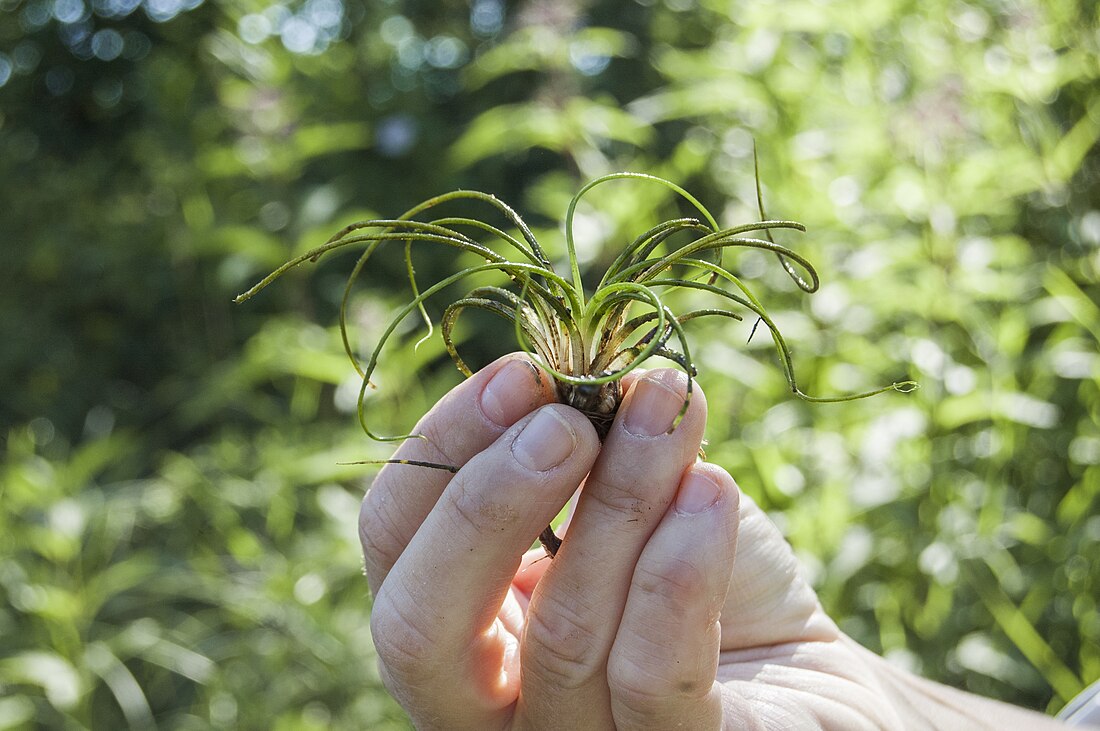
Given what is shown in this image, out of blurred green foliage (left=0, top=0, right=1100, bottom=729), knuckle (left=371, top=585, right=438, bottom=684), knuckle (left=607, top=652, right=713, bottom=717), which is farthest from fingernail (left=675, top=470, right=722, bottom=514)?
blurred green foliage (left=0, top=0, right=1100, bottom=729)

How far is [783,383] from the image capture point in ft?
5.10

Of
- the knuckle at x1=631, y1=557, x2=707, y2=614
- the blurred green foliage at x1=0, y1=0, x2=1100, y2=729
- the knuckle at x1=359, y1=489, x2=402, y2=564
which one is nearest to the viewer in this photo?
the knuckle at x1=631, y1=557, x2=707, y2=614

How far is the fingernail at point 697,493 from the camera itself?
0.69 meters

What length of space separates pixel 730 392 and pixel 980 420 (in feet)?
1.43

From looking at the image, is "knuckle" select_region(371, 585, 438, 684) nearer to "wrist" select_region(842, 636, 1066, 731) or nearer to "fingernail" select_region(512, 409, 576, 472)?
"fingernail" select_region(512, 409, 576, 472)

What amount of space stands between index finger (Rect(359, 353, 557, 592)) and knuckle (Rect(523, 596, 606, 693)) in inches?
5.7

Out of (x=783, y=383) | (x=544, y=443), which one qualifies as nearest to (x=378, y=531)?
(x=544, y=443)

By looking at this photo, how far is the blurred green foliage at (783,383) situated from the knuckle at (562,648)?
2.46ft

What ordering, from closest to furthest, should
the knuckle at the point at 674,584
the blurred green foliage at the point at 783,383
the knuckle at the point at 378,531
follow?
Answer: the knuckle at the point at 674,584 < the knuckle at the point at 378,531 < the blurred green foliage at the point at 783,383

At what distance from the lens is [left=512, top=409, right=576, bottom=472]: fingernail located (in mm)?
678

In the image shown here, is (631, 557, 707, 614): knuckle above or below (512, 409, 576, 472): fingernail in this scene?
below

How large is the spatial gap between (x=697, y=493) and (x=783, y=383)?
35.9 inches

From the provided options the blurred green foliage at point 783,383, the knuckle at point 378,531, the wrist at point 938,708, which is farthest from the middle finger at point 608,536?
the blurred green foliage at point 783,383

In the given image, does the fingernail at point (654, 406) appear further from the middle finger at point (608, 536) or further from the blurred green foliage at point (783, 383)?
the blurred green foliage at point (783, 383)
